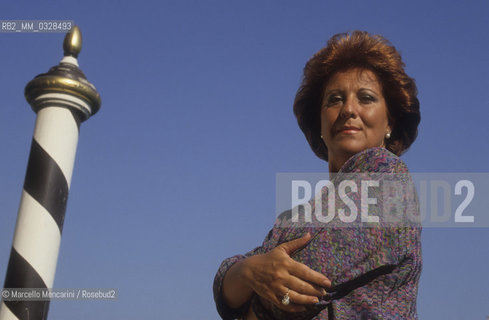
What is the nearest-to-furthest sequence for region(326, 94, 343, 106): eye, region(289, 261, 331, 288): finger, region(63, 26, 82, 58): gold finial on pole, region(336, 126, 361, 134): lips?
region(289, 261, 331, 288): finger
region(336, 126, 361, 134): lips
region(326, 94, 343, 106): eye
region(63, 26, 82, 58): gold finial on pole

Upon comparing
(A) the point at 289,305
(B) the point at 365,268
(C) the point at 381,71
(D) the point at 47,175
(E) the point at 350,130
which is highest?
(C) the point at 381,71

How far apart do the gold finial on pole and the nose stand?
161 centimetres

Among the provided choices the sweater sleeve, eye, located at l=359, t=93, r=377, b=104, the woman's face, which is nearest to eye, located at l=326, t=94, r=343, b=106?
the woman's face

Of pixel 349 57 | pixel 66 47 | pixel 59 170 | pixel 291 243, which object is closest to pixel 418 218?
pixel 291 243

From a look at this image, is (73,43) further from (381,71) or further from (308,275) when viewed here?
(308,275)

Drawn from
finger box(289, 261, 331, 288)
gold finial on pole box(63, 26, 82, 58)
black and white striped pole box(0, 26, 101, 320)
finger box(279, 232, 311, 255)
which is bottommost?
finger box(289, 261, 331, 288)

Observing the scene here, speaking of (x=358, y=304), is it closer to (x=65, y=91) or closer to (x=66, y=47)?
(x=65, y=91)

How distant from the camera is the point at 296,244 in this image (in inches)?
65.7

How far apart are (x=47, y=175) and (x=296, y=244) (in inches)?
62.8

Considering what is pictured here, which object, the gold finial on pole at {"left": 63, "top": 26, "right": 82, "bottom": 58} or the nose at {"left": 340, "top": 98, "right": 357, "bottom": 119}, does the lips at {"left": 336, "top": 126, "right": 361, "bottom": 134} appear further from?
the gold finial on pole at {"left": 63, "top": 26, "right": 82, "bottom": 58}

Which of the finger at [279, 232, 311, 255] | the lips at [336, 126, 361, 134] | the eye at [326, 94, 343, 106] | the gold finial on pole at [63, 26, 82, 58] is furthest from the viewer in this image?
the gold finial on pole at [63, 26, 82, 58]

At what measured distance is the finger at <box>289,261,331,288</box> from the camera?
5.06 feet

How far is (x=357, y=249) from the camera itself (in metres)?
1.60

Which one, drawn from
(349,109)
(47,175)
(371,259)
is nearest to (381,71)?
(349,109)
